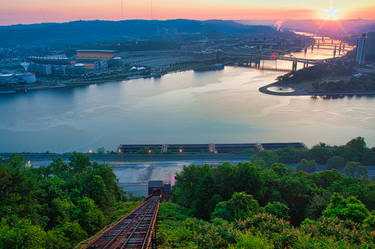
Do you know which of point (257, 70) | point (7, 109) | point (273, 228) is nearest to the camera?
point (273, 228)

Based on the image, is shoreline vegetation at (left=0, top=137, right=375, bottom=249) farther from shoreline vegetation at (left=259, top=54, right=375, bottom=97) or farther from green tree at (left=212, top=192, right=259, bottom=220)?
shoreline vegetation at (left=259, top=54, right=375, bottom=97)

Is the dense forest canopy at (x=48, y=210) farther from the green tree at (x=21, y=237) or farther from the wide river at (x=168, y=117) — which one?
the wide river at (x=168, y=117)

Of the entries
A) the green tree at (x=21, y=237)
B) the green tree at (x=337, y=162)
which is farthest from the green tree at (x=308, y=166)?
the green tree at (x=21, y=237)

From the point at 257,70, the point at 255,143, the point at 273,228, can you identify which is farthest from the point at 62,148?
the point at 257,70

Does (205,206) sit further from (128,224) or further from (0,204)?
(0,204)

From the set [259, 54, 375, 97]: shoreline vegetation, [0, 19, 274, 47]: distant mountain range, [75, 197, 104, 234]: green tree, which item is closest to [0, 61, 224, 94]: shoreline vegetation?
[259, 54, 375, 97]: shoreline vegetation

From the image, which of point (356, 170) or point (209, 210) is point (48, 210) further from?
point (356, 170)
